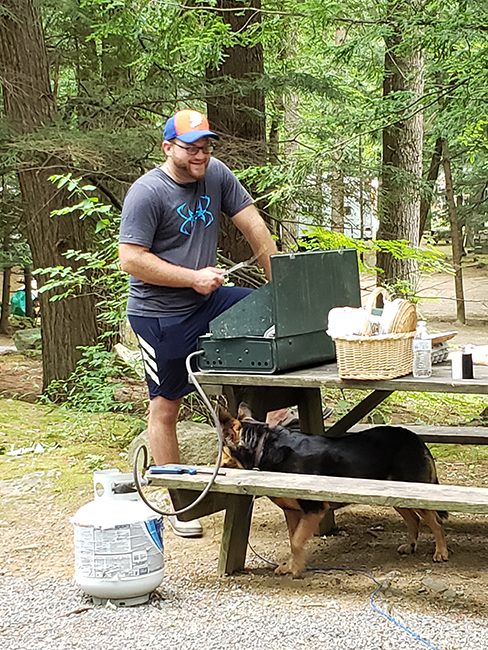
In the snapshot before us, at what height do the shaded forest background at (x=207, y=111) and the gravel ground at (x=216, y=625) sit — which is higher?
the shaded forest background at (x=207, y=111)

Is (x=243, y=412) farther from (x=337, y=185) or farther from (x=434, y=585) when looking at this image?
(x=337, y=185)

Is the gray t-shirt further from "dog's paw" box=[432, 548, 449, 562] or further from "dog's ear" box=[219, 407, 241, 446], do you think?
"dog's paw" box=[432, 548, 449, 562]

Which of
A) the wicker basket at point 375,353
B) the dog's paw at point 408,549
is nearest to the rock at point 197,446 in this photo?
the dog's paw at point 408,549

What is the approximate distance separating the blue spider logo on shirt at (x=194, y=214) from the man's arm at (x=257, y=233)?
0.91ft

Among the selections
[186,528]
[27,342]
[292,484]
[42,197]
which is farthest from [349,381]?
[27,342]

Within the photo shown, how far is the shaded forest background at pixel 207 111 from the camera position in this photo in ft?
22.1

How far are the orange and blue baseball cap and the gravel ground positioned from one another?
233 cm

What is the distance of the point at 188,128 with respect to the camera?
434cm

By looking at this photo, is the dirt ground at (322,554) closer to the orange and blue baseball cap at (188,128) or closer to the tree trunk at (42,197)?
the orange and blue baseball cap at (188,128)

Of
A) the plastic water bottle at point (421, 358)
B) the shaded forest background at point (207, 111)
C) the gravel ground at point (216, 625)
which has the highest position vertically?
the shaded forest background at point (207, 111)

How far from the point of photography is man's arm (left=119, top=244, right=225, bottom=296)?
4.22m

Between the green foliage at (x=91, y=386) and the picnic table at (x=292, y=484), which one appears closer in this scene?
the picnic table at (x=292, y=484)

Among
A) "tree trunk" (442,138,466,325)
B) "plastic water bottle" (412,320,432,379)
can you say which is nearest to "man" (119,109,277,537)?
"plastic water bottle" (412,320,432,379)

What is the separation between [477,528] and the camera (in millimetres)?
5109
